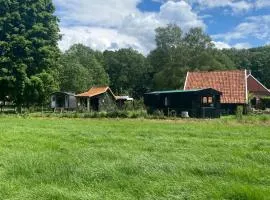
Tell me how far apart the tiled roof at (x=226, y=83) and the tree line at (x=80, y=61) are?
1613cm

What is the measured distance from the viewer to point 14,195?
7641 millimetres

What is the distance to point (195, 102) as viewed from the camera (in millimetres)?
42375

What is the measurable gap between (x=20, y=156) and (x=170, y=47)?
69.7 m

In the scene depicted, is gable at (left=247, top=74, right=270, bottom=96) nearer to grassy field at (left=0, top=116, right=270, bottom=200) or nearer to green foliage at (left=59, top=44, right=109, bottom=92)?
green foliage at (left=59, top=44, right=109, bottom=92)

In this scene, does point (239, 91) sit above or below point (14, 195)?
above

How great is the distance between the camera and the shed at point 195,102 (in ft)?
139

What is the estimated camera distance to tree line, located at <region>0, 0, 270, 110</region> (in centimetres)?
4669

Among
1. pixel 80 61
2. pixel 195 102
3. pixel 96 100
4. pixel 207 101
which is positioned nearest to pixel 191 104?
pixel 195 102

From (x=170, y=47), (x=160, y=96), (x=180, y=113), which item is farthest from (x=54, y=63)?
(x=170, y=47)

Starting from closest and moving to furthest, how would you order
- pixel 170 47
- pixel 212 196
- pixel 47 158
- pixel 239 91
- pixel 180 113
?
pixel 212 196
pixel 47 158
pixel 180 113
pixel 239 91
pixel 170 47

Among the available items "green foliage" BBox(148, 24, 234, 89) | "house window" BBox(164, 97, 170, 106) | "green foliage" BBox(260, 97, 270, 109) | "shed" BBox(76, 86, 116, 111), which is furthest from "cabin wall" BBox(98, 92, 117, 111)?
"green foliage" BBox(260, 97, 270, 109)

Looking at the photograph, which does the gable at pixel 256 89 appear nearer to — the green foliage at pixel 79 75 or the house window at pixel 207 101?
the green foliage at pixel 79 75

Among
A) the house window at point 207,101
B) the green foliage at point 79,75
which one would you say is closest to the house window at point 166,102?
the house window at point 207,101

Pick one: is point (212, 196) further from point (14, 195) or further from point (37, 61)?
point (37, 61)
